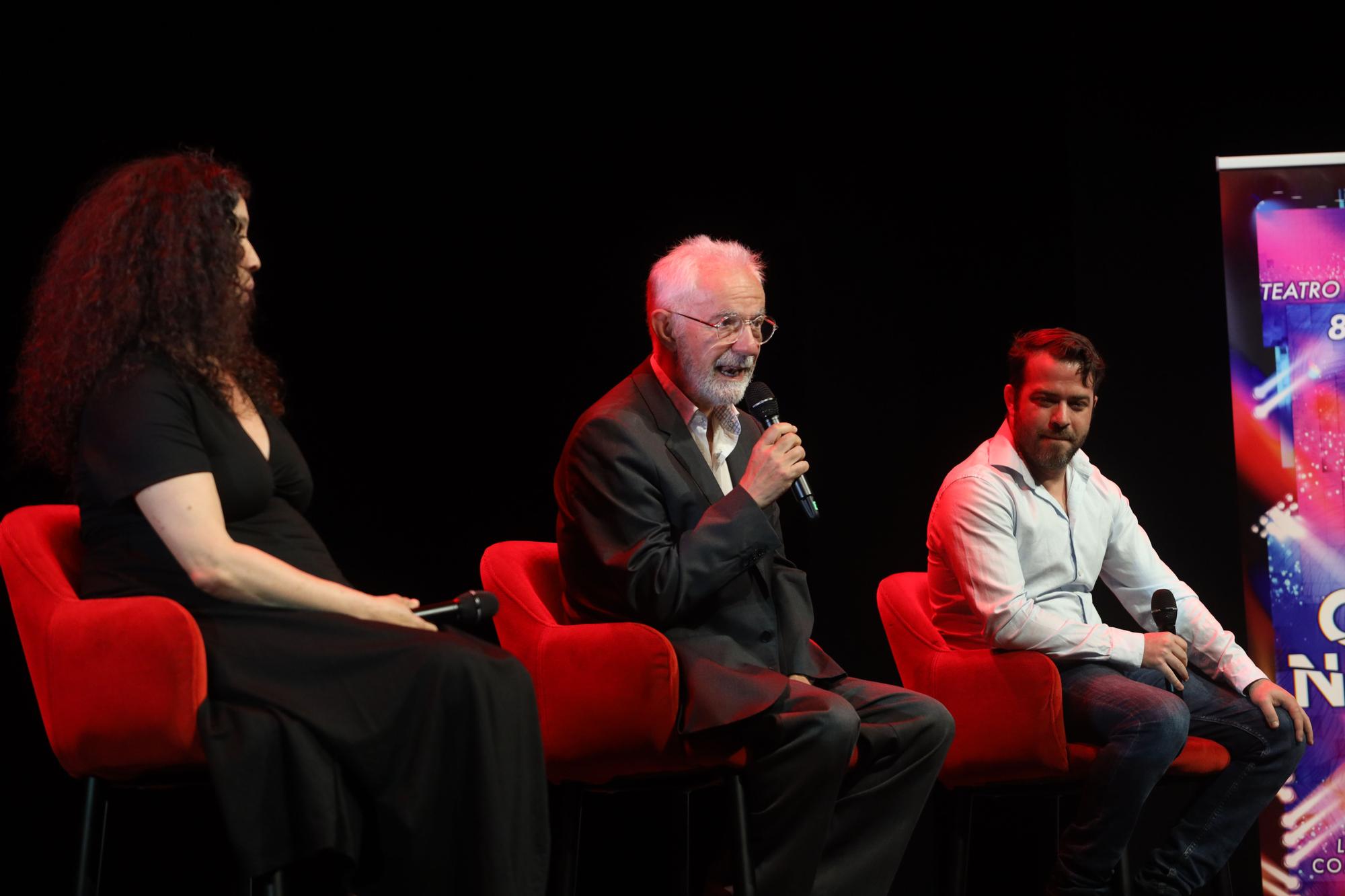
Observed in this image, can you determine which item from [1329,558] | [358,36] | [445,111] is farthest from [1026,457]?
[358,36]

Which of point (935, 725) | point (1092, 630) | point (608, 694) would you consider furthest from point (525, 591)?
point (1092, 630)

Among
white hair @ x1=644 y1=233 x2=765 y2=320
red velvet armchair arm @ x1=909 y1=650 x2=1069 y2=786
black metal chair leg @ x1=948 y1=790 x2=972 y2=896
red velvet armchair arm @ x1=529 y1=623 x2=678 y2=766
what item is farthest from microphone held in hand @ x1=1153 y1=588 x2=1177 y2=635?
red velvet armchair arm @ x1=529 y1=623 x2=678 y2=766

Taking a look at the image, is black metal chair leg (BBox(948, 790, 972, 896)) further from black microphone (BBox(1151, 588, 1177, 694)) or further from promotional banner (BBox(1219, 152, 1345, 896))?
promotional banner (BBox(1219, 152, 1345, 896))

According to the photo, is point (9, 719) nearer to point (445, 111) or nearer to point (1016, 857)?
point (445, 111)

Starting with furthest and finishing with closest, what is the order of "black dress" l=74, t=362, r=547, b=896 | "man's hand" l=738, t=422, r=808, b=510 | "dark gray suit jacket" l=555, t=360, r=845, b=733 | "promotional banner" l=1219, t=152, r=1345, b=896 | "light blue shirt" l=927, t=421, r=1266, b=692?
"promotional banner" l=1219, t=152, r=1345, b=896 < "light blue shirt" l=927, t=421, r=1266, b=692 < "man's hand" l=738, t=422, r=808, b=510 < "dark gray suit jacket" l=555, t=360, r=845, b=733 < "black dress" l=74, t=362, r=547, b=896

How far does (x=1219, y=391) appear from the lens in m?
3.81

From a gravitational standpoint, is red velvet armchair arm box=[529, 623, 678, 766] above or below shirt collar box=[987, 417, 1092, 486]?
below

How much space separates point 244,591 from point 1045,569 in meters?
1.93

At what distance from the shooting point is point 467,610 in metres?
2.09

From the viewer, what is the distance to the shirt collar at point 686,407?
2.91m

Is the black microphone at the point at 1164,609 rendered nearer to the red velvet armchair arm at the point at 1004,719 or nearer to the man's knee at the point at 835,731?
the red velvet armchair arm at the point at 1004,719

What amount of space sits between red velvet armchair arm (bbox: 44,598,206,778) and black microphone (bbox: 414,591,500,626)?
13.7 inches

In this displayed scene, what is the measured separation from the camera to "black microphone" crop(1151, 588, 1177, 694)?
3.04 metres

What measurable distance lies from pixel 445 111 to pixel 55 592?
5.81 feet
